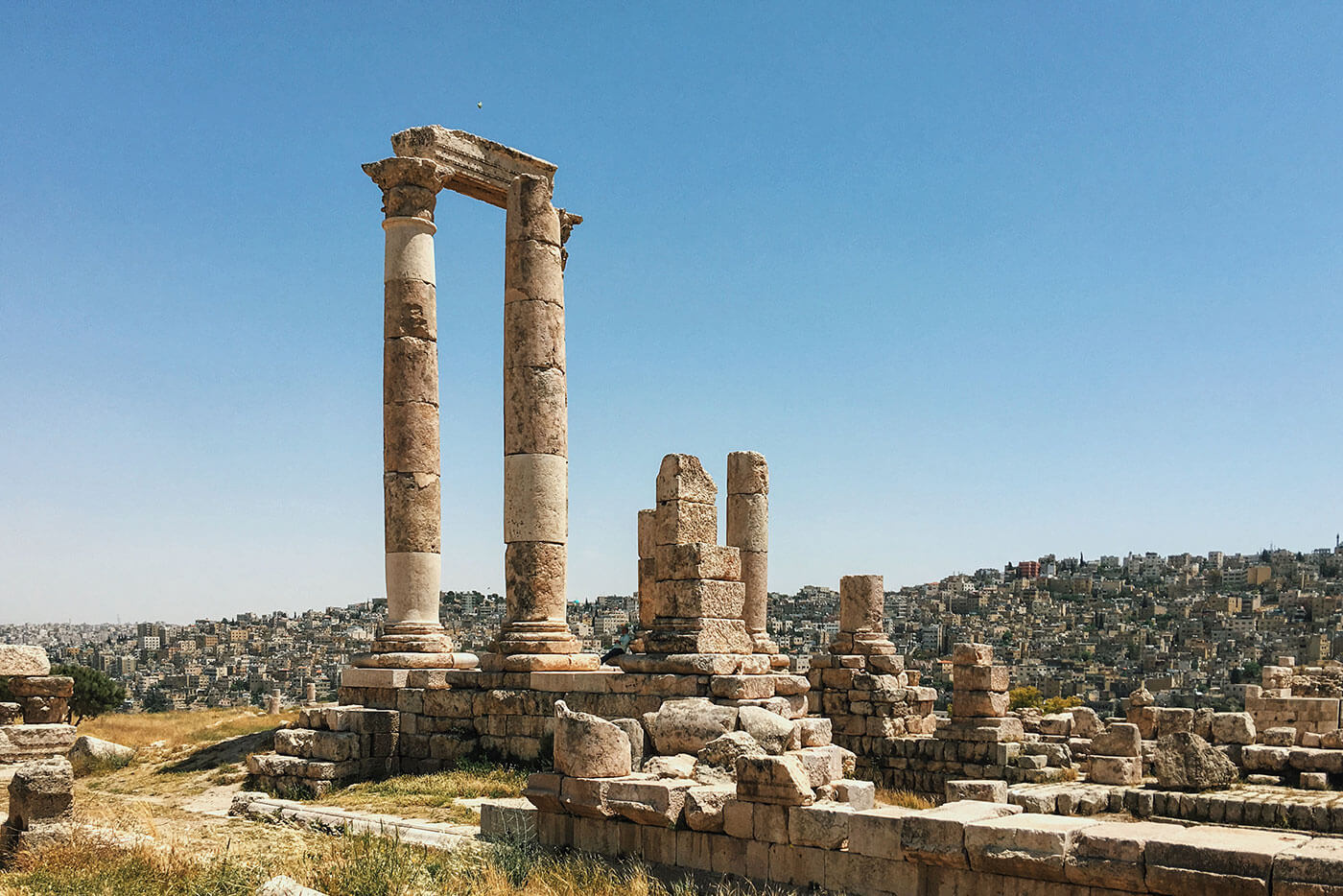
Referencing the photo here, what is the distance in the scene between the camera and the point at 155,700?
5091cm

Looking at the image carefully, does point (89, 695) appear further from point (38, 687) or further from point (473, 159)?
point (473, 159)

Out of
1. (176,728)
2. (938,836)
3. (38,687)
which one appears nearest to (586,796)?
(938,836)

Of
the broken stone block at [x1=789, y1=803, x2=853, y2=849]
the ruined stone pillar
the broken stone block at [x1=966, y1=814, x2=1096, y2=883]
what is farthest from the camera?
the ruined stone pillar

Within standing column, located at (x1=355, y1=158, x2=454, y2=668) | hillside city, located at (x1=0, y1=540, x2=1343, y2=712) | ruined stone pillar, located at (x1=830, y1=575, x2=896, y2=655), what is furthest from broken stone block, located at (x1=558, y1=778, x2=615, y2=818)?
hillside city, located at (x1=0, y1=540, x2=1343, y2=712)

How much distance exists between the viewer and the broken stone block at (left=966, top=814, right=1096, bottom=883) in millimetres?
7621

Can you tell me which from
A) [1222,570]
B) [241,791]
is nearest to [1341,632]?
[1222,570]

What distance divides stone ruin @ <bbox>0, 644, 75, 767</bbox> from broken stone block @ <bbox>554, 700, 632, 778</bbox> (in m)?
7.42

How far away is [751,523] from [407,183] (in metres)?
7.86

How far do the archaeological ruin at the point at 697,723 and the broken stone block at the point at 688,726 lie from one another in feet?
0.09

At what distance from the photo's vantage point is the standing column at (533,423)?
17.6m

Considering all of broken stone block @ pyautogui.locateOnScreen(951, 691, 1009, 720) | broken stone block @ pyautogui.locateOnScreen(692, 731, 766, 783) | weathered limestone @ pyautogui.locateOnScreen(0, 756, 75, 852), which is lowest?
broken stone block @ pyautogui.locateOnScreen(951, 691, 1009, 720)

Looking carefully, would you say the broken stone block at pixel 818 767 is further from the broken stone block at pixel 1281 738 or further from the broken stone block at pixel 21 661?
the broken stone block at pixel 1281 738

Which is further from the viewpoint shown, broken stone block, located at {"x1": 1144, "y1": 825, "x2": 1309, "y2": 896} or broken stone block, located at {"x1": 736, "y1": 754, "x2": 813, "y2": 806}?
broken stone block, located at {"x1": 736, "y1": 754, "x2": 813, "y2": 806}

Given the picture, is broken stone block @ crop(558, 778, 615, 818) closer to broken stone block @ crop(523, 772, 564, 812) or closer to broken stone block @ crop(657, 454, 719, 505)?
broken stone block @ crop(523, 772, 564, 812)
